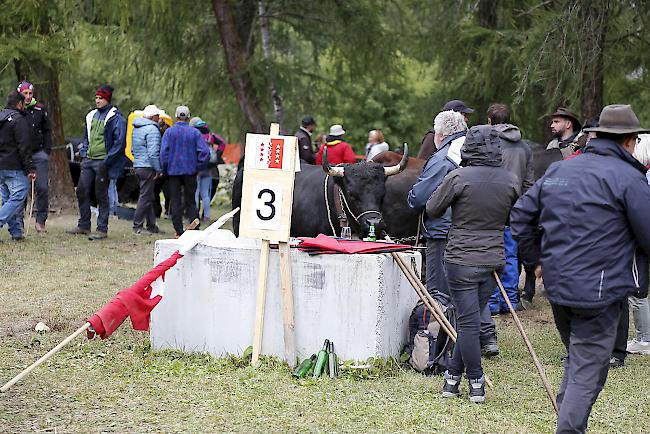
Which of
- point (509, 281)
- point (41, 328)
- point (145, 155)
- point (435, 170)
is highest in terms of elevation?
point (435, 170)

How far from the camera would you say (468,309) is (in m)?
6.86

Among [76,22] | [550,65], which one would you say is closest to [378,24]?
[76,22]

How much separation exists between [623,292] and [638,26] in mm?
9474

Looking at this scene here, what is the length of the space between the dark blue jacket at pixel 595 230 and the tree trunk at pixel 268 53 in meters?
14.5

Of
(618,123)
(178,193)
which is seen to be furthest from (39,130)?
(618,123)

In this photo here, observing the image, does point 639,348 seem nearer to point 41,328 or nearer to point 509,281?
point 509,281

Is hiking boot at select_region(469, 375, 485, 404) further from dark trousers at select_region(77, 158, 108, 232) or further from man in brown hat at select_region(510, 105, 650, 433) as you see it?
dark trousers at select_region(77, 158, 108, 232)

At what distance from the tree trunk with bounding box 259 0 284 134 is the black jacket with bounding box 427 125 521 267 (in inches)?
509

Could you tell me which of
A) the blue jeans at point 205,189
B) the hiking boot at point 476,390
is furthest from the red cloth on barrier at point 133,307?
the blue jeans at point 205,189

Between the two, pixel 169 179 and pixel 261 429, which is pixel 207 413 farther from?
pixel 169 179

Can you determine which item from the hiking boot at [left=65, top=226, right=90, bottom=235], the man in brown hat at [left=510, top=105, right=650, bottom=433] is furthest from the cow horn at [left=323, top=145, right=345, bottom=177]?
the hiking boot at [left=65, top=226, right=90, bottom=235]

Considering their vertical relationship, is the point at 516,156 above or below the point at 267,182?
above

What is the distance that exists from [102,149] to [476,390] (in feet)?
30.8

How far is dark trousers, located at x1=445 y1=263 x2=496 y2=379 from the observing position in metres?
6.84
